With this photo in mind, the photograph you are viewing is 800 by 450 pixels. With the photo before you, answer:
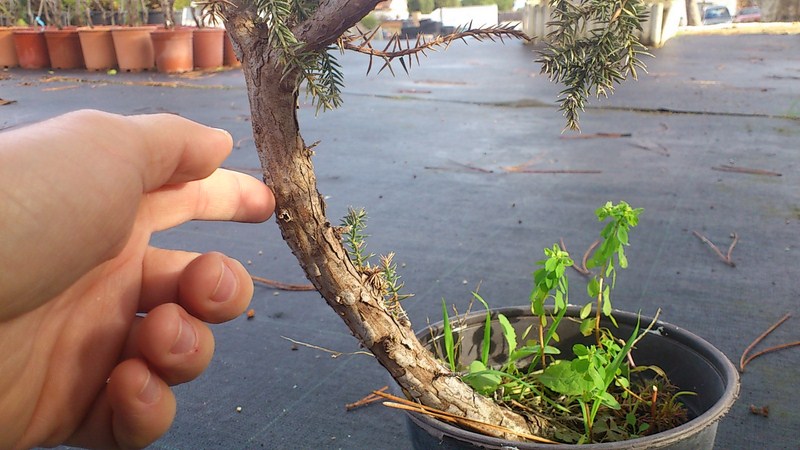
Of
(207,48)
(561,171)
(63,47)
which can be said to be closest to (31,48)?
(63,47)

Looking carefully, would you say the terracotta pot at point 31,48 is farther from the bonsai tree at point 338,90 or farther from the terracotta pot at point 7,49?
the bonsai tree at point 338,90

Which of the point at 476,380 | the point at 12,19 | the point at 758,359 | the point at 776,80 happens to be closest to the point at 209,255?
the point at 476,380

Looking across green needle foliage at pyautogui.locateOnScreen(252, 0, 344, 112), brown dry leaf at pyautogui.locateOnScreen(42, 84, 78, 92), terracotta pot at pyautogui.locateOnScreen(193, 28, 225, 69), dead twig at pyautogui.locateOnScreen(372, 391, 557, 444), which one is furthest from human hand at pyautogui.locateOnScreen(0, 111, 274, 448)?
terracotta pot at pyautogui.locateOnScreen(193, 28, 225, 69)

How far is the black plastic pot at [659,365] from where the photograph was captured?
0.96 metres

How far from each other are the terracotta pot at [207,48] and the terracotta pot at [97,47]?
1.32 meters

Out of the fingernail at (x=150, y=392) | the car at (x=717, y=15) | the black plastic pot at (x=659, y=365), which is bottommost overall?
the car at (x=717, y=15)

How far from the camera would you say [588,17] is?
822 mm

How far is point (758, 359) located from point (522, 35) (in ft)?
4.65

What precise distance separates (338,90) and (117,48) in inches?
385

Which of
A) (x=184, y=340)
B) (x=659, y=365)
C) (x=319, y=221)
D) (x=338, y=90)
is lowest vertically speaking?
(x=659, y=365)

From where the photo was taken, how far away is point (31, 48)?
10.3 meters

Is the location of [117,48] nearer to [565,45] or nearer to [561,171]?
[561,171]

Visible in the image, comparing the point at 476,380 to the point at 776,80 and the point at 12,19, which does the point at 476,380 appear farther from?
the point at 12,19

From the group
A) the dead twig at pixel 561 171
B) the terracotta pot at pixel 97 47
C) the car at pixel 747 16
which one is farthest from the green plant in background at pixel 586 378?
the car at pixel 747 16
